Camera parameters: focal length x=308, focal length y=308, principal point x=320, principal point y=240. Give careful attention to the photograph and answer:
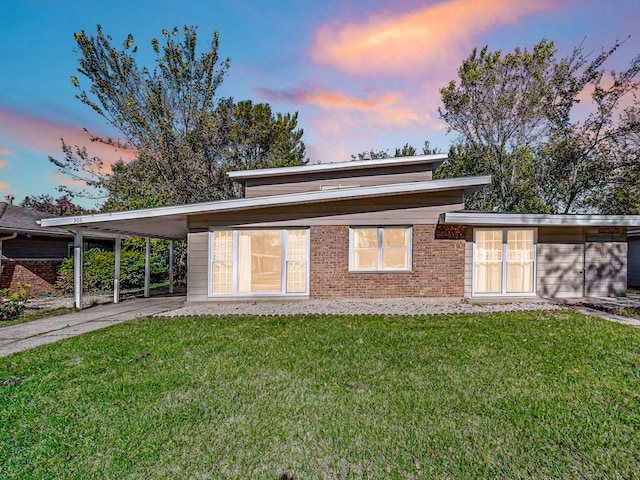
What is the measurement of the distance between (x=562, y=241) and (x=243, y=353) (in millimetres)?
9854

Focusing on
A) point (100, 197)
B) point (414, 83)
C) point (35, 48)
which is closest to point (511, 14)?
point (414, 83)

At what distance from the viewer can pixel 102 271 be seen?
14.0 m

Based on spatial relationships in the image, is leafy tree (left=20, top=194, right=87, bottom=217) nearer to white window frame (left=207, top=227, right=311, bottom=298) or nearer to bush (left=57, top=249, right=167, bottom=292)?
bush (left=57, top=249, right=167, bottom=292)

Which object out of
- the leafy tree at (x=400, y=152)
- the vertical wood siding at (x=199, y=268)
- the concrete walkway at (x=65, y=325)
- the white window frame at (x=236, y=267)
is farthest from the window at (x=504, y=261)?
the leafy tree at (x=400, y=152)

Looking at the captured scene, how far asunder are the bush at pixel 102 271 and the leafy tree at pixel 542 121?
20.5m

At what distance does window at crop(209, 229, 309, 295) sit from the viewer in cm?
904

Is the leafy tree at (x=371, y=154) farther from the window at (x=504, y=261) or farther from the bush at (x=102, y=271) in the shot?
the window at (x=504, y=261)

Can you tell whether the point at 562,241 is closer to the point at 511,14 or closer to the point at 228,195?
the point at 511,14

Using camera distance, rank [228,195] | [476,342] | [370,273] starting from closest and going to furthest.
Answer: [476,342] → [370,273] → [228,195]

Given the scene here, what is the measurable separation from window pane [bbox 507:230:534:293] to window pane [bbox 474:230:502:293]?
327mm

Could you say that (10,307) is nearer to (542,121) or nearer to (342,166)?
(342,166)

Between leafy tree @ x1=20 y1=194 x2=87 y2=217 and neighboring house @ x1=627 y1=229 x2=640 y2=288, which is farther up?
leafy tree @ x1=20 y1=194 x2=87 y2=217

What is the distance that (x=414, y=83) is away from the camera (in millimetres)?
12516

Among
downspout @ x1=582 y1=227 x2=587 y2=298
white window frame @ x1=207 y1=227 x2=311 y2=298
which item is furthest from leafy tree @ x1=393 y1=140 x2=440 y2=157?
white window frame @ x1=207 y1=227 x2=311 y2=298
